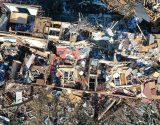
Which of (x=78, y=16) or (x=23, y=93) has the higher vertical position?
(x=78, y=16)

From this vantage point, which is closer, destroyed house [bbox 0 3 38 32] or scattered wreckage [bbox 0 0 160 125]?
destroyed house [bbox 0 3 38 32]

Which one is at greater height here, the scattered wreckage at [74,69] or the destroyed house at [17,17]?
the destroyed house at [17,17]

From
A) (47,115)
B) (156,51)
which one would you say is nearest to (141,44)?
(156,51)

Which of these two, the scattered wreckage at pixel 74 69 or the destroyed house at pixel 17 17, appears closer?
the destroyed house at pixel 17 17

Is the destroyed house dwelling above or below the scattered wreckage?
above

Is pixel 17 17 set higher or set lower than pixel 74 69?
higher

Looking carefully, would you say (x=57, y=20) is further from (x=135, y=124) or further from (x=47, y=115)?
(x=135, y=124)

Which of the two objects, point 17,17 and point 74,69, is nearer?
point 17,17

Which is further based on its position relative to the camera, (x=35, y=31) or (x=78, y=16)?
(x=78, y=16)
